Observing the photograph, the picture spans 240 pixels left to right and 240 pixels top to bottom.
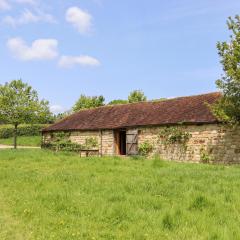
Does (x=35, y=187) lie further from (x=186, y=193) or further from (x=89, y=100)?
(x=89, y=100)

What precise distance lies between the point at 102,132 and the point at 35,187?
1692 centimetres

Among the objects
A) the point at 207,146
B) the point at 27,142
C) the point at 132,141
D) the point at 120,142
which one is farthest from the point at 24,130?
the point at 207,146

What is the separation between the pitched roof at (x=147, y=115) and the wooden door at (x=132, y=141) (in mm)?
532

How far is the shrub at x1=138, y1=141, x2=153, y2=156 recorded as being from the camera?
953 inches

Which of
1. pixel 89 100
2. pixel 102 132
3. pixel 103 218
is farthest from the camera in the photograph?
pixel 89 100

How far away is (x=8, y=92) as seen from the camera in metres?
34.7

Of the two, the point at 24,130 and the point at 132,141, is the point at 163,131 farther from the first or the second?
the point at 24,130

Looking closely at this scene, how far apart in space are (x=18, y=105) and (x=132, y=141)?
14.5 m

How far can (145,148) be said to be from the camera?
79.9ft

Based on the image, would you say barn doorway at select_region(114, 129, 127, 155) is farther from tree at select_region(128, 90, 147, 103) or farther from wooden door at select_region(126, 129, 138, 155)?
tree at select_region(128, 90, 147, 103)

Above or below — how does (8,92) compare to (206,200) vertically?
above

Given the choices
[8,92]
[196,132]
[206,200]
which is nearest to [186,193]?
[206,200]

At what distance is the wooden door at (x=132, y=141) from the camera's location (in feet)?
82.6

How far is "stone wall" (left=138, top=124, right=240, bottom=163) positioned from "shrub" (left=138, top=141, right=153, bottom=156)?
0.76m
